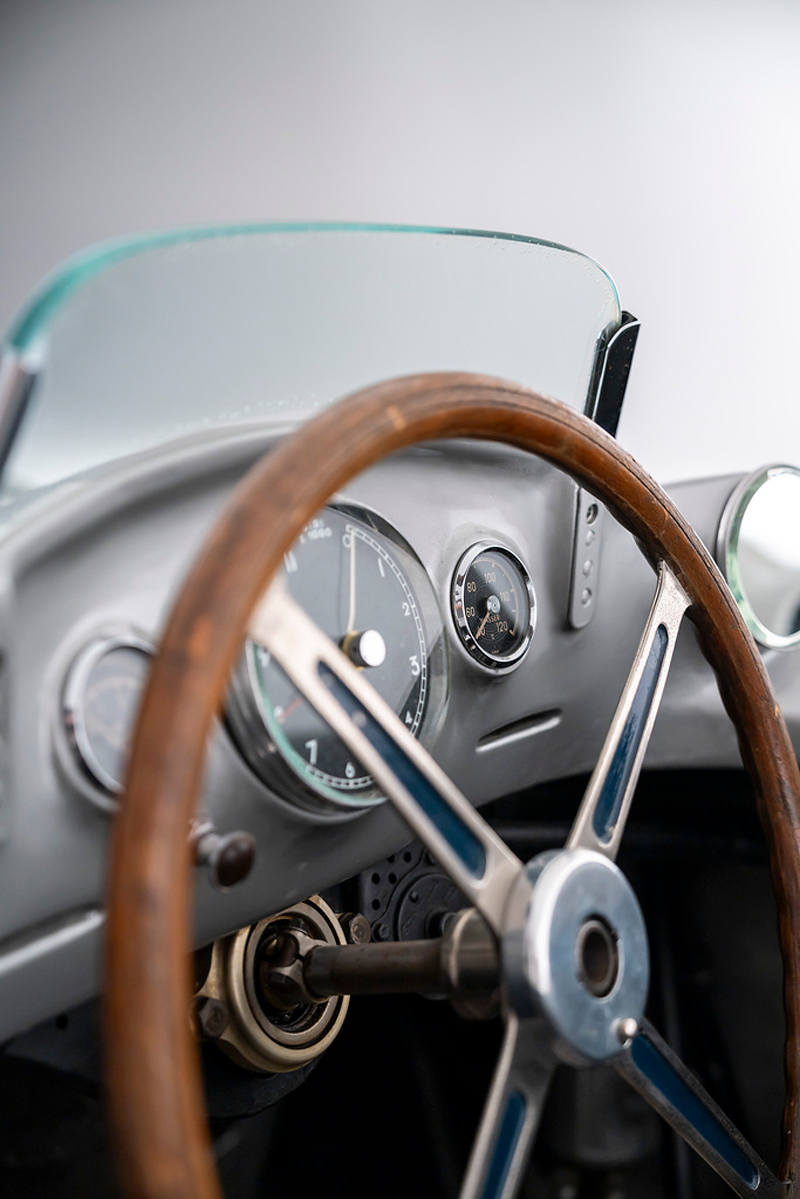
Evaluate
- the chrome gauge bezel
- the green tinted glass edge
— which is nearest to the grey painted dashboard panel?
the chrome gauge bezel

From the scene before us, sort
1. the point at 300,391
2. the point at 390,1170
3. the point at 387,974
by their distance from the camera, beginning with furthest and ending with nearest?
1. the point at 390,1170
2. the point at 300,391
3. the point at 387,974

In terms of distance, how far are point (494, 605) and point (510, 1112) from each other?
1.37 ft

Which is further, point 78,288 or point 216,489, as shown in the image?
point 216,489

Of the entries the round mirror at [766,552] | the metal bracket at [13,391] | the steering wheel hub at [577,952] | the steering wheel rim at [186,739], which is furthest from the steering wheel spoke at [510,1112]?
the round mirror at [766,552]

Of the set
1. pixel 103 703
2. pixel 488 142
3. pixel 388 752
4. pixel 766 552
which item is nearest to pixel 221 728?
pixel 103 703

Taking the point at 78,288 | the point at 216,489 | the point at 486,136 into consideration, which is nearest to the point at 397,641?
the point at 216,489

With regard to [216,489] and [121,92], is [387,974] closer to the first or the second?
[216,489]

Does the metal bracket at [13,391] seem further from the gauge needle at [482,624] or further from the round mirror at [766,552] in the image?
the round mirror at [766,552]

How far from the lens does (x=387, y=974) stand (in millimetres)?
668

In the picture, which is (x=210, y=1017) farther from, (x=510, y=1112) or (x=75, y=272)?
(x=75, y=272)

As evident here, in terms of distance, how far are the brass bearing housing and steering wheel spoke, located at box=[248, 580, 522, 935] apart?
0.31 metres

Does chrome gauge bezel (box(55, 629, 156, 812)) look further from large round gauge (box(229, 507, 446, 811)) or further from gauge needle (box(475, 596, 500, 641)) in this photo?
gauge needle (box(475, 596, 500, 641))

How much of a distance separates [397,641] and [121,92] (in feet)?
3.27

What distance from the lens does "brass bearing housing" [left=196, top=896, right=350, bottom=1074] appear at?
80 centimetres
